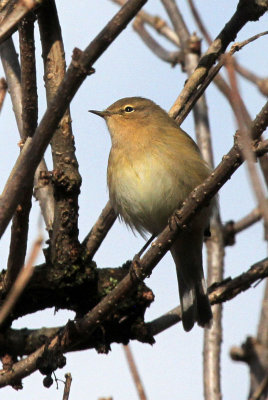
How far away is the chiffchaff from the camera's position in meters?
5.10

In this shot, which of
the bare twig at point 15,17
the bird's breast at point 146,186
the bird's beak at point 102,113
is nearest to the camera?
the bare twig at point 15,17

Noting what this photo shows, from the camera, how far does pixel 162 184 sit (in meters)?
5.09

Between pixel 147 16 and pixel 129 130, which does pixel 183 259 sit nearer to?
pixel 129 130

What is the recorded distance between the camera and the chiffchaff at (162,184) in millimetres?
5102

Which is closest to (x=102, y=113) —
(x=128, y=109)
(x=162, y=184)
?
(x=128, y=109)

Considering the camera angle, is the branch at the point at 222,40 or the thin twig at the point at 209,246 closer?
the branch at the point at 222,40

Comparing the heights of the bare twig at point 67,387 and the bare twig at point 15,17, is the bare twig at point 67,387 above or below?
below

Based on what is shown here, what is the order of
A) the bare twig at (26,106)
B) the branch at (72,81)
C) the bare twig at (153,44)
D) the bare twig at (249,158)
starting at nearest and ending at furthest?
the bare twig at (249,158)
the branch at (72,81)
the bare twig at (26,106)
the bare twig at (153,44)

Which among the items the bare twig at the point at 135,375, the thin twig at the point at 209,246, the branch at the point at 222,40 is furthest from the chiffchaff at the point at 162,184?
the bare twig at the point at 135,375

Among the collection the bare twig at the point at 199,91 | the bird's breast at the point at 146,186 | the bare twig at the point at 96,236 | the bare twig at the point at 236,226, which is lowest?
the bare twig at the point at 96,236

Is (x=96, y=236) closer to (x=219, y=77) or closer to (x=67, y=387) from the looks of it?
(x=219, y=77)

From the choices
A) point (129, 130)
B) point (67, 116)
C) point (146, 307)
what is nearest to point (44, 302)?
point (146, 307)

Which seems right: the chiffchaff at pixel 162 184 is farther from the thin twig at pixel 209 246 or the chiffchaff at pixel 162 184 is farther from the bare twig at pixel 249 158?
the bare twig at pixel 249 158

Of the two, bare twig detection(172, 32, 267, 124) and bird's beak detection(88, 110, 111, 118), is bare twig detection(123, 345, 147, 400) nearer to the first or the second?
bare twig detection(172, 32, 267, 124)
